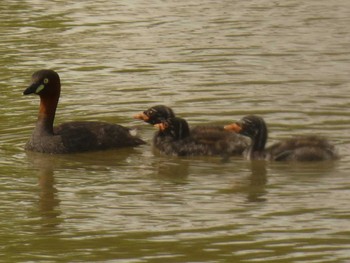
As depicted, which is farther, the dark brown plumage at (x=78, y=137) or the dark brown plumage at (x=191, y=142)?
the dark brown plumage at (x=78, y=137)

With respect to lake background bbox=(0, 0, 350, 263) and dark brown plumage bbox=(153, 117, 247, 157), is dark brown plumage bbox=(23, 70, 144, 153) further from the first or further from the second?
dark brown plumage bbox=(153, 117, 247, 157)

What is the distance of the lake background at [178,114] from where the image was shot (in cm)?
1047

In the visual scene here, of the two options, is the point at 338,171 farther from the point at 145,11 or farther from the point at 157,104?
the point at 145,11

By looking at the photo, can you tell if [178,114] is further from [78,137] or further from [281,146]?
[281,146]

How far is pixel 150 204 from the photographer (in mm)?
11570

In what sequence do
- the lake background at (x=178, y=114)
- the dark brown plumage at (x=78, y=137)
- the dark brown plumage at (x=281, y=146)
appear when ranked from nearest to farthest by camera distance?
the lake background at (x=178, y=114) < the dark brown plumage at (x=281, y=146) < the dark brown plumage at (x=78, y=137)

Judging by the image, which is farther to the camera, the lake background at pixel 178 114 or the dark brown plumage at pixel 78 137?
the dark brown plumage at pixel 78 137

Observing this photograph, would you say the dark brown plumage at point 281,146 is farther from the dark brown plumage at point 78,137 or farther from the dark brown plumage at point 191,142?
the dark brown plumage at point 78,137

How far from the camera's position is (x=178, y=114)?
14.8m

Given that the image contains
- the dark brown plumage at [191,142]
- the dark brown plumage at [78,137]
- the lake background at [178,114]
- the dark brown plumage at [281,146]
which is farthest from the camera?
the dark brown plumage at [78,137]

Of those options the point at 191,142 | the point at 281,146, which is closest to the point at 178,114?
the point at 191,142

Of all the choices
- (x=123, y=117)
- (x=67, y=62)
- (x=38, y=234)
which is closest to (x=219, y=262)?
(x=38, y=234)

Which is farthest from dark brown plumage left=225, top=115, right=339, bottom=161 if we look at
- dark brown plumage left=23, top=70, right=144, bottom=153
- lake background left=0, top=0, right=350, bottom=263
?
dark brown plumage left=23, top=70, right=144, bottom=153

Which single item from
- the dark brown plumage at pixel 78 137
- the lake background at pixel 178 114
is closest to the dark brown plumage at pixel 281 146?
the lake background at pixel 178 114
